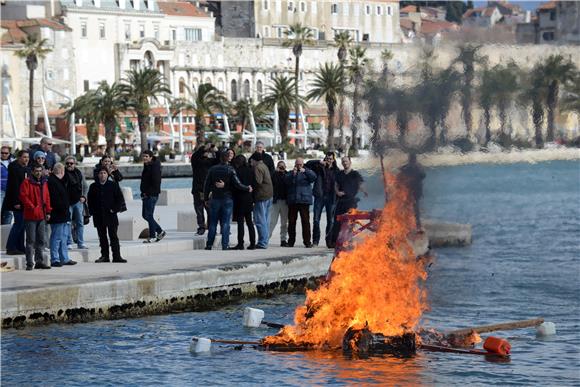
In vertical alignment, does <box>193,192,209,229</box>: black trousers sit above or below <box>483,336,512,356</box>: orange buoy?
above

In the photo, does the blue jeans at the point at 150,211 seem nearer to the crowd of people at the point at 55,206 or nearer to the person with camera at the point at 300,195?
the crowd of people at the point at 55,206

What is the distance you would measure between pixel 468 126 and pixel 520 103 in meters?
3.25

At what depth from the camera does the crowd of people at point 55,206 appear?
75.7 feet

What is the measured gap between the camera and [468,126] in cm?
2378

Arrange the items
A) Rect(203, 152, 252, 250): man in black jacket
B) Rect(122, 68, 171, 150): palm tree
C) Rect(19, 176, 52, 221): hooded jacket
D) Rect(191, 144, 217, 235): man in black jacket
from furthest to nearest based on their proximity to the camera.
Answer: Rect(122, 68, 171, 150): palm tree < Rect(191, 144, 217, 235): man in black jacket < Rect(203, 152, 252, 250): man in black jacket < Rect(19, 176, 52, 221): hooded jacket

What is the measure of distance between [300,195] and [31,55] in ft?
343

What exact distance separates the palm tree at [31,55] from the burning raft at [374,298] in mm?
109667

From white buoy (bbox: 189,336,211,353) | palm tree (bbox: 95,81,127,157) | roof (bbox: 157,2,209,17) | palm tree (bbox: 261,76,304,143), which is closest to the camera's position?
white buoy (bbox: 189,336,211,353)

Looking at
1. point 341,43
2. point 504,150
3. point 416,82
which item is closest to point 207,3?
point 341,43

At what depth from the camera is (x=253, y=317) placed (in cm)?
2128

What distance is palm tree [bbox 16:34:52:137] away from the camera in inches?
4999

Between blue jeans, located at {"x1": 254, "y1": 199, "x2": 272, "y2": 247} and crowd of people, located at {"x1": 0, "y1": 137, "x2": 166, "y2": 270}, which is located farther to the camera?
blue jeans, located at {"x1": 254, "y1": 199, "x2": 272, "y2": 247}

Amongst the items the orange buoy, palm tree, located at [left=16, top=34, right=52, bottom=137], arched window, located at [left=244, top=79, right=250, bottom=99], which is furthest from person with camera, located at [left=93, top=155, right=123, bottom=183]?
arched window, located at [left=244, top=79, right=250, bottom=99]

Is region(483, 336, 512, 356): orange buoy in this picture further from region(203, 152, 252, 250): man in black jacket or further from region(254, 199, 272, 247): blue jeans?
region(254, 199, 272, 247): blue jeans
